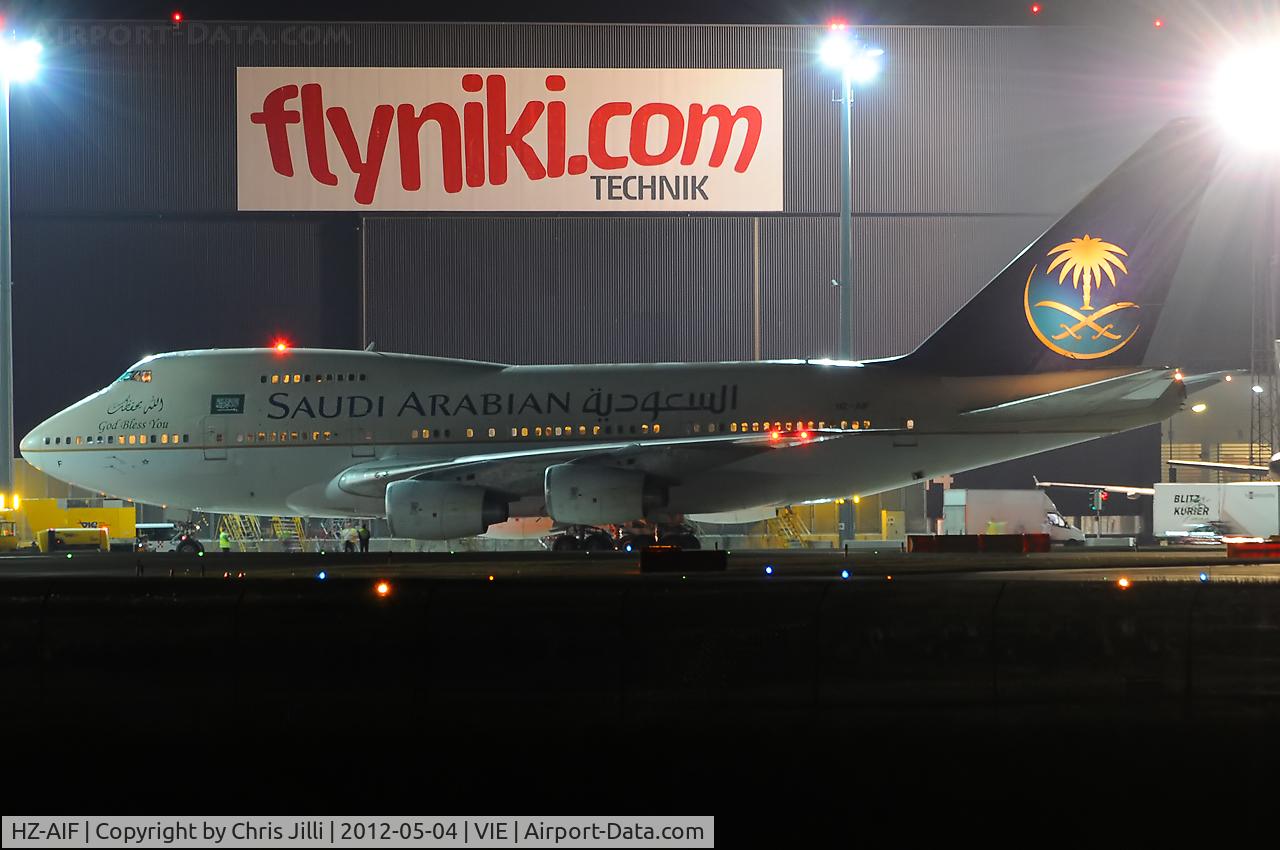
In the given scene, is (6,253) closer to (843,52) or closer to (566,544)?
(566,544)

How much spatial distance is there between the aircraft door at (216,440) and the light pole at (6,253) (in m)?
9.38

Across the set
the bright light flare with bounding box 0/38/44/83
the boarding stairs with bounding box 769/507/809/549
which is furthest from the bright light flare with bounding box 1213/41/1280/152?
the bright light flare with bounding box 0/38/44/83

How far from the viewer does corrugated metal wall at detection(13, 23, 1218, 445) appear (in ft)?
169

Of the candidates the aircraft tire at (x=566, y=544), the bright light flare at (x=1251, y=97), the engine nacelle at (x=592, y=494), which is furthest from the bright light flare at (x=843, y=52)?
the aircraft tire at (x=566, y=544)

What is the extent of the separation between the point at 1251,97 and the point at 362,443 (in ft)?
97.1

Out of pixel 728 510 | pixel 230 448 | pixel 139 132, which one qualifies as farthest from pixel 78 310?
pixel 728 510

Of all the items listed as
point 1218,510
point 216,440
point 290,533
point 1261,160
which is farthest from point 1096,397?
point 1261,160

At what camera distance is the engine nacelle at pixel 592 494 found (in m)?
29.9

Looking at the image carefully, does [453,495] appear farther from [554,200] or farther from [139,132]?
[139,132]

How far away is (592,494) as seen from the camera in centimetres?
2984

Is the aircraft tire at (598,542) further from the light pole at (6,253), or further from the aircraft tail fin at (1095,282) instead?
the light pole at (6,253)

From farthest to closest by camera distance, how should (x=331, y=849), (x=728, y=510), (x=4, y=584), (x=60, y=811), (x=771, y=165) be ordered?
(x=771, y=165)
(x=728, y=510)
(x=4, y=584)
(x=60, y=811)
(x=331, y=849)

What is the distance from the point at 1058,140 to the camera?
2073 inches

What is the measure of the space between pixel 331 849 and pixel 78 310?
Result: 48073 mm
